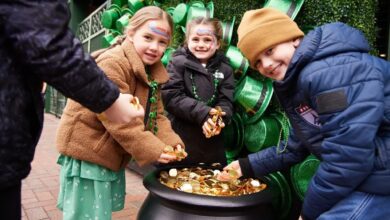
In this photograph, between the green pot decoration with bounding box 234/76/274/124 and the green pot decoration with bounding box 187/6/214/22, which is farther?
the green pot decoration with bounding box 187/6/214/22

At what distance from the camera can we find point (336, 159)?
1.30 metres

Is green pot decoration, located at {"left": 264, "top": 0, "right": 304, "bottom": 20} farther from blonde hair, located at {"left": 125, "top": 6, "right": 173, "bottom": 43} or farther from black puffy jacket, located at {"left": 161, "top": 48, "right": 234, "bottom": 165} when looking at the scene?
blonde hair, located at {"left": 125, "top": 6, "right": 173, "bottom": 43}

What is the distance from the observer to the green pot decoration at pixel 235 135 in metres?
3.01

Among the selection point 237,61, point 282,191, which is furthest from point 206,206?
point 237,61

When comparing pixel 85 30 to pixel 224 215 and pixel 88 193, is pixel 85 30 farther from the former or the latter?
pixel 224 215

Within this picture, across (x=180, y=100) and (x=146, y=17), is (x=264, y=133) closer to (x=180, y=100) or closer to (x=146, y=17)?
(x=180, y=100)

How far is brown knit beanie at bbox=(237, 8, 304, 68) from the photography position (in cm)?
157

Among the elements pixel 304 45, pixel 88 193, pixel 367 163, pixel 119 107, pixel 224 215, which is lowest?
pixel 88 193

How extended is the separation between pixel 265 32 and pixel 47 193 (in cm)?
325

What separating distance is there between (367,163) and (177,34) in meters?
2.84

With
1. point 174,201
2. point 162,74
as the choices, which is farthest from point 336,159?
point 162,74

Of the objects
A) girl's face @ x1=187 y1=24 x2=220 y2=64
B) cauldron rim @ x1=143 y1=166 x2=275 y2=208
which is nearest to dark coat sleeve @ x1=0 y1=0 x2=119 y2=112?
cauldron rim @ x1=143 y1=166 x2=275 y2=208

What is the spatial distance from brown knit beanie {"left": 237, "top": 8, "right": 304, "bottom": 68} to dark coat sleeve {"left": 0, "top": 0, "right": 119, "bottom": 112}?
2.55ft

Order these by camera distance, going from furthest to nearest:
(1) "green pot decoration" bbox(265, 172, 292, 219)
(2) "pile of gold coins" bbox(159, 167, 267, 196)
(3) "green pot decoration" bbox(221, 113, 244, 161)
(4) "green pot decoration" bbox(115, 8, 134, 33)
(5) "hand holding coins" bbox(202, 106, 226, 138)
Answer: (4) "green pot decoration" bbox(115, 8, 134, 33) → (3) "green pot decoration" bbox(221, 113, 244, 161) → (1) "green pot decoration" bbox(265, 172, 292, 219) → (5) "hand holding coins" bbox(202, 106, 226, 138) → (2) "pile of gold coins" bbox(159, 167, 267, 196)
